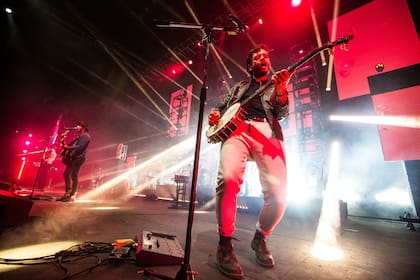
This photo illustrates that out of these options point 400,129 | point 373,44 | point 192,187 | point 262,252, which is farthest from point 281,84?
point 373,44

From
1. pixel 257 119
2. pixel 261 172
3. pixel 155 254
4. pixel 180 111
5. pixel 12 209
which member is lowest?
pixel 155 254

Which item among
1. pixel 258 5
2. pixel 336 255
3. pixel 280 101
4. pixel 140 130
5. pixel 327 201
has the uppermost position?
pixel 258 5

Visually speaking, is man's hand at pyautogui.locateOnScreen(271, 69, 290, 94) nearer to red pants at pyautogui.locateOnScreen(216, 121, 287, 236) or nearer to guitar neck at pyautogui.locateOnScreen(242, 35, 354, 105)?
guitar neck at pyautogui.locateOnScreen(242, 35, 354, 105)

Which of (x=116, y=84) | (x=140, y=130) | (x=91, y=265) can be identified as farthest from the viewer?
(x=140, y=130)

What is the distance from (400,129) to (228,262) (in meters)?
5.89

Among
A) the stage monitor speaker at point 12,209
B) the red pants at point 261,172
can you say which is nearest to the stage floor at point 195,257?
the stage monitor speaker at point 12,209

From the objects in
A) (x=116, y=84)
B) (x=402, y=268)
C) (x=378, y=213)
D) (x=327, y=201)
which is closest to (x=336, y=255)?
(x=402, y=268)

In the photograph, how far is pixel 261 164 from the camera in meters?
1.91

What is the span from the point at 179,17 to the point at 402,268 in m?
10.3

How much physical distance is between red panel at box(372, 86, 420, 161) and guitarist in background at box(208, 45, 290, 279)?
492 centimetres

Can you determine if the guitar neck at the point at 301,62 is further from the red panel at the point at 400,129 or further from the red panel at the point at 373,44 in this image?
the red panel at the point at 373,44

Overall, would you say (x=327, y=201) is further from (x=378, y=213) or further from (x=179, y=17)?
(x=179, y=17)

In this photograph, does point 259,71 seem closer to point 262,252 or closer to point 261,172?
Result: point 261,172

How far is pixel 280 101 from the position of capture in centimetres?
189
